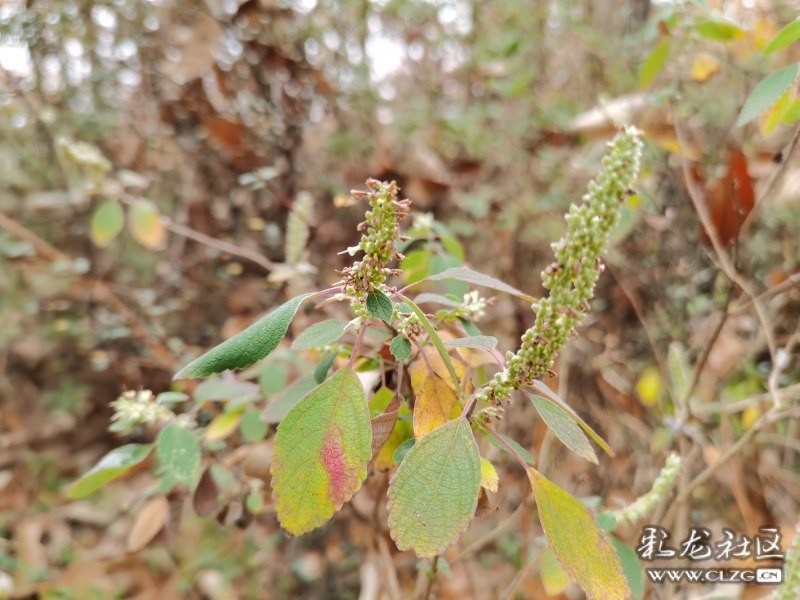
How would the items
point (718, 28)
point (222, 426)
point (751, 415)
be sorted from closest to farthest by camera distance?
point (222, 426) < point (718, 28) < point (751, 415)

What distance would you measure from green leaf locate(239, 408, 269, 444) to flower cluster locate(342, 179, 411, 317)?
1.56 ft

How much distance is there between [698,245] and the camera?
4.81ft

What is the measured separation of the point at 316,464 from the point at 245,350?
4.1 inches

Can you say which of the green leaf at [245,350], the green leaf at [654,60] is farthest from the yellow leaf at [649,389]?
the green leaf at [245,350]

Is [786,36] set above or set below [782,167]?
above

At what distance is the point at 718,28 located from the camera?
0.99 m

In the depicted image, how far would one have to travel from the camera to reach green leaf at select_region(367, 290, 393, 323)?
452 mm

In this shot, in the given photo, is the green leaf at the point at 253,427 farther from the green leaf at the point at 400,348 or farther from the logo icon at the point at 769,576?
the logo icon at the point at 769,576

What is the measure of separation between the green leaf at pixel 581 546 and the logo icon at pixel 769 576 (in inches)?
26.3

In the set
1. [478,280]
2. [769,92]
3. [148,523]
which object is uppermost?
[769,92]

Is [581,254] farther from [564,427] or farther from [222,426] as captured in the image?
[222,426]

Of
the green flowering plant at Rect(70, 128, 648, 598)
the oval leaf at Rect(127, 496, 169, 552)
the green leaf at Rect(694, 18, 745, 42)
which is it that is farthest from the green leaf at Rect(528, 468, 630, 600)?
the green leaf at Rect(694, 18, 745, 42)

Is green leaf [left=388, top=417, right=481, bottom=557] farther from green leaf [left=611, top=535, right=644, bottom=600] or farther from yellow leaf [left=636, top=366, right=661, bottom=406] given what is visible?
yellow leaf [left=636, top=366, right=661, bottom=406]

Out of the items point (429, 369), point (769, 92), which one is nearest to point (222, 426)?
point (429, 369)
